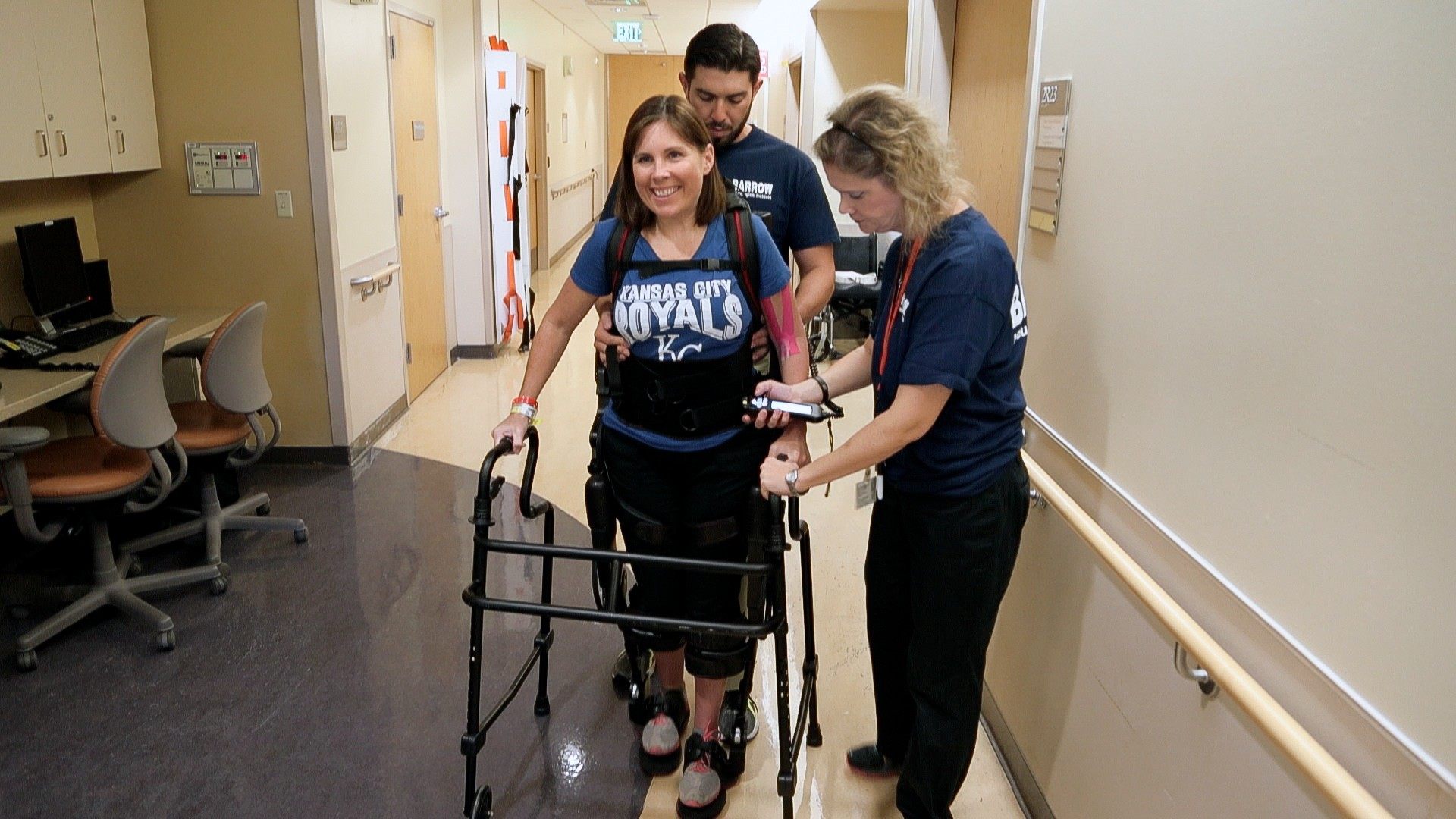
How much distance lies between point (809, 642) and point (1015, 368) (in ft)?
2.72

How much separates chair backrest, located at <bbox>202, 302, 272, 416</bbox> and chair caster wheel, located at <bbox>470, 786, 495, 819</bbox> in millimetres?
1918

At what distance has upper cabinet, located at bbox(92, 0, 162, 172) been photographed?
149 inches

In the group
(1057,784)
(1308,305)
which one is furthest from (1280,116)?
(1057,784)

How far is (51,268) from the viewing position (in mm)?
3547

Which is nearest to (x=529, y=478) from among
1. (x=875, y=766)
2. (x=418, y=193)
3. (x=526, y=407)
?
(x=526, y=407)

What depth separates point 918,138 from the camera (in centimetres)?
169

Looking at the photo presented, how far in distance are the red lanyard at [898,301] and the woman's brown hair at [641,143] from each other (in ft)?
1.30

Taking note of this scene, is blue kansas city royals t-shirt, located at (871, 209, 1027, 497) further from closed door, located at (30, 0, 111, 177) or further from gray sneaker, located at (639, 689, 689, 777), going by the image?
closed door, located at (30, 0, 111, 177)

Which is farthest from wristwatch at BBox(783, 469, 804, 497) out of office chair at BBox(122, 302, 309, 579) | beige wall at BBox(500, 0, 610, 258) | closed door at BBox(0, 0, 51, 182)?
beige wall at BBox(500, 0, 610, 258)

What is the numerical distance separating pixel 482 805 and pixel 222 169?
328cm

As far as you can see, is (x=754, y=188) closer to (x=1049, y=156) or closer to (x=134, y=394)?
(x=1049, y=156)

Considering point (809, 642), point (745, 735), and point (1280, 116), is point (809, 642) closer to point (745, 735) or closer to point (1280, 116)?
point (745, 735)

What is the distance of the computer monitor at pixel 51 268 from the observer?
3434mm

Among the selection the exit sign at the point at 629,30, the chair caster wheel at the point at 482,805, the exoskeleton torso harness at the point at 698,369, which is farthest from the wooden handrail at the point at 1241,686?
the exit sign at the point at 629,30
